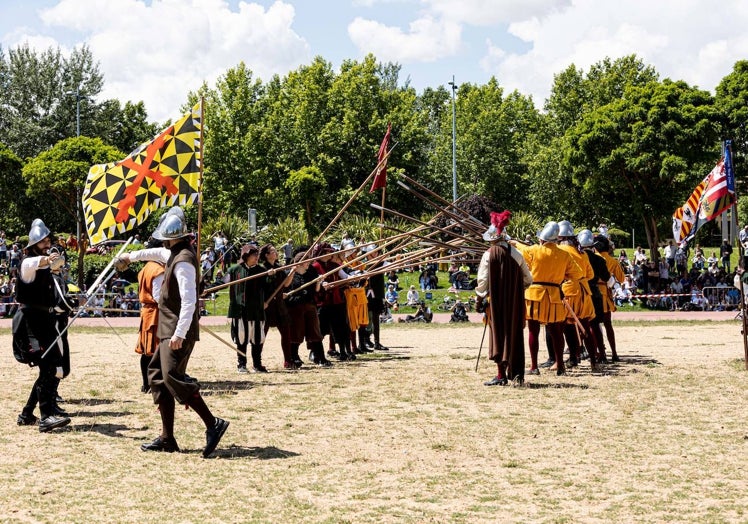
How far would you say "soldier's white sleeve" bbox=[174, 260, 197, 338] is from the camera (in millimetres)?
7832

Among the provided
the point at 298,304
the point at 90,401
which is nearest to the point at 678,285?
the point at 298,304

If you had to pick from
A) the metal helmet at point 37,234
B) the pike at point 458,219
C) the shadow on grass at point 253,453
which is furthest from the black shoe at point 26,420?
the pike at point 458,219

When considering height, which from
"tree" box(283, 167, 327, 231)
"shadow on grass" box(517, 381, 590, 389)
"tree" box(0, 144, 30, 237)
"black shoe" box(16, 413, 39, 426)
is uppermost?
"tree" box(0, 144, 30, 237)

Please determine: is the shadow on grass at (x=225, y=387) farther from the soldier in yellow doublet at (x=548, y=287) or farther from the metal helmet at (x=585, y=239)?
the metal helmet at (x=585, y=239)

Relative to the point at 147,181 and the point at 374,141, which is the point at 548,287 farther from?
the point at 374,141

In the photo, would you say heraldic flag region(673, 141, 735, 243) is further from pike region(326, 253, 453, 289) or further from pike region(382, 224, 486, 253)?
pike region(326, 253, 453, 289)

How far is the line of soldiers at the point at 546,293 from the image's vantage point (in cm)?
1199

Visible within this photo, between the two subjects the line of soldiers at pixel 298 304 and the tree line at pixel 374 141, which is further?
the tree line at pixel 374 141

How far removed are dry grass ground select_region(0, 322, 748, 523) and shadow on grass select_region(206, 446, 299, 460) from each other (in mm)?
26

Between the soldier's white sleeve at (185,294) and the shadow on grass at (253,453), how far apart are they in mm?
1072

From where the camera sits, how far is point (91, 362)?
15.9m

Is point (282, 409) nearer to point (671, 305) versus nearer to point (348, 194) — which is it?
point (671, 305)

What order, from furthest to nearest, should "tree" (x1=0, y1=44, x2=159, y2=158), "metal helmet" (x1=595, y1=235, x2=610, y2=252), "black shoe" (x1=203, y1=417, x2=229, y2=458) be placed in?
"tree" (x1=0, y1=44, x2=159, y2=158) < "metal helmet" (x1=595, y1=235, x2=610, y2=252) < "black shoe" (x1=203, y1=417, x2=229, y2=458)

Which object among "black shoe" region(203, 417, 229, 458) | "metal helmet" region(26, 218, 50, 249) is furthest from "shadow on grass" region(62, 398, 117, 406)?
"black shoe" region(203, 417, 229, 458)
